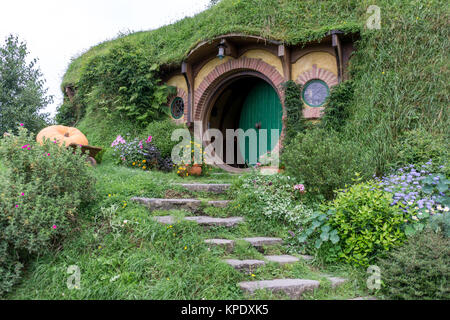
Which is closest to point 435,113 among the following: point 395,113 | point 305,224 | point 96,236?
point 395,113

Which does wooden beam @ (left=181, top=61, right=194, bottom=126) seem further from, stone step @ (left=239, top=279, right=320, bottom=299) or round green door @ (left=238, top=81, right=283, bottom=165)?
stone step @ (left=239, top=279, right=320, bottom=299)

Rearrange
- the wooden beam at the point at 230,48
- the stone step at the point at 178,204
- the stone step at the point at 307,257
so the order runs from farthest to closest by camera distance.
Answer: the wooden beam at the point at 230,48 → the stone step at the point at 178,204 → the stone step at the point at 307,257

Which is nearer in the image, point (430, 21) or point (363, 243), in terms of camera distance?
point (363, 243)

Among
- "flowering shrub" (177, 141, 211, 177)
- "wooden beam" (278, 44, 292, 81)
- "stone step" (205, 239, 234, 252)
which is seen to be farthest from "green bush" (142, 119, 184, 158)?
"stone step" (205, 239, 234, 252)

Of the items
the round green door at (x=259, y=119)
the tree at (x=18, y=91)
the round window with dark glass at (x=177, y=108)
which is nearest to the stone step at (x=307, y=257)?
the round green door at (x=259, y=119)

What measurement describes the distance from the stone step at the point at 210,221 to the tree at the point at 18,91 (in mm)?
6123

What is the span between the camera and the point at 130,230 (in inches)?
135

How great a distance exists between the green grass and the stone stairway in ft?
0.24

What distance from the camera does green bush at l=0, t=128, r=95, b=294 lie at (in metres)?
2.90

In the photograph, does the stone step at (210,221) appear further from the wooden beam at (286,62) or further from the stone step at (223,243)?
the wooden beam at (286,62)

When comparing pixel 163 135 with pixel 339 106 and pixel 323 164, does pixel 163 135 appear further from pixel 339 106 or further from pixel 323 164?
pixel 323 164

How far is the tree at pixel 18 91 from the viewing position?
7.82m

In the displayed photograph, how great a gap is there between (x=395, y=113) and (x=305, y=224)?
9.07ft
